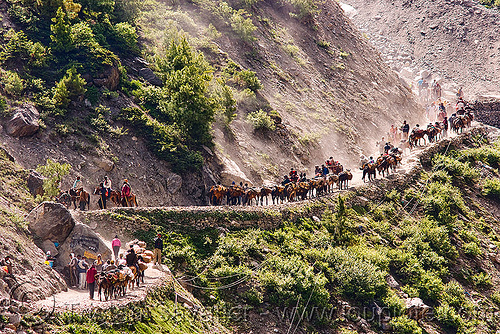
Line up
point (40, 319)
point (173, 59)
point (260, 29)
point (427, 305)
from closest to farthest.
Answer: point (40, 319) < point (427, 305) < point (173, 59) < point (260, 29)

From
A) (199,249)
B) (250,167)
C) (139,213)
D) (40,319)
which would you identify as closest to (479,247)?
(250,167)

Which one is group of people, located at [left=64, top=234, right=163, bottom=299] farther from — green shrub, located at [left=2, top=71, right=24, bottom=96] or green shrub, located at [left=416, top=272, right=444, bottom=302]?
green shrub, located at [left=416, top=272, right=444, bottom=302]

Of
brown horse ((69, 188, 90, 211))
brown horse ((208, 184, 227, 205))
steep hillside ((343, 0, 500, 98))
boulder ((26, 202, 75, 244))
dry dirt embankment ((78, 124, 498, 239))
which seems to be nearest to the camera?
boulder ((26, 202, 75, 244))

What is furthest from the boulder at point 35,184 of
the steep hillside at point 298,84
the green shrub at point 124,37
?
the green shrub at point 124,37

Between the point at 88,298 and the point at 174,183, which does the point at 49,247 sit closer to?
the point at 88,298

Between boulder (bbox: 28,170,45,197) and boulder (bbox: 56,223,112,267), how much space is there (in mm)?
4970

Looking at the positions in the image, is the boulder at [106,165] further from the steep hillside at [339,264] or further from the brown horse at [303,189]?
the brown horse at [303,189]

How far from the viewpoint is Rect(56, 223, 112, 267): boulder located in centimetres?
2314

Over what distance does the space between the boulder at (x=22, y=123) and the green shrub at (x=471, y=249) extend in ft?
88.3

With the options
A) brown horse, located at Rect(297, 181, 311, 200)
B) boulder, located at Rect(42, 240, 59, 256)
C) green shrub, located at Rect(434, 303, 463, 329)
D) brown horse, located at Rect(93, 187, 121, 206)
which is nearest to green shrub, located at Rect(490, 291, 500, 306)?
green shrub, located at Rect(434, 303, 463, 329)

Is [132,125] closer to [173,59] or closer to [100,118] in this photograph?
[100,118]

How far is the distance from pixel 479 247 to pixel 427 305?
28.0 ft

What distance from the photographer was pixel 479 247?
3625cm

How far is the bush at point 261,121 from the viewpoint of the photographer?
140 ft
